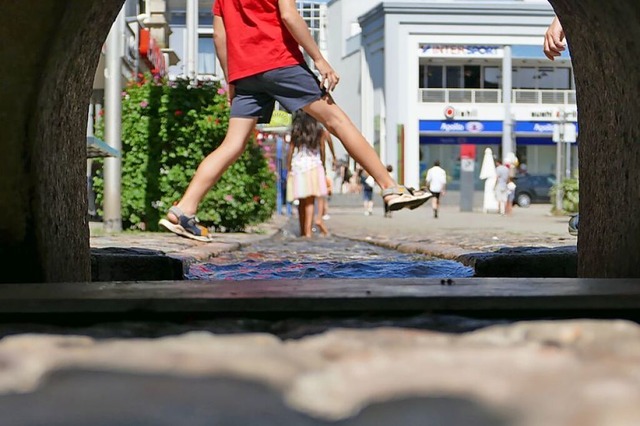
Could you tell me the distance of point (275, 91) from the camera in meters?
6.26

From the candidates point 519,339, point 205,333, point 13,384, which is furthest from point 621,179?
point 13,384

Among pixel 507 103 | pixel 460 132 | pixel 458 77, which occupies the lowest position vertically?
pixel 460 132

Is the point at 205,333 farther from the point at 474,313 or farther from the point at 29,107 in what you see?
the point at 29,107

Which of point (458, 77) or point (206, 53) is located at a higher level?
point (206, 53)

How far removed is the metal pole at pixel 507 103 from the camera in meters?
54.1

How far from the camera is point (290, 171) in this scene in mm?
12586

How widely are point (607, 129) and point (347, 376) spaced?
1.87m

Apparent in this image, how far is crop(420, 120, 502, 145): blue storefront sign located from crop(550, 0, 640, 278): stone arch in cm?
5103

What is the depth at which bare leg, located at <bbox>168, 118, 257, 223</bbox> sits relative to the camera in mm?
6148

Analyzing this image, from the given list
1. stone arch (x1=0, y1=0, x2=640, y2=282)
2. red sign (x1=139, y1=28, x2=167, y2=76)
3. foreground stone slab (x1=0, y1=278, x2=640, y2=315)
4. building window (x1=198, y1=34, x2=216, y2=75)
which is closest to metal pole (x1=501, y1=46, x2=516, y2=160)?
building window (x1=198, y1=34, x2=216, y2=75)

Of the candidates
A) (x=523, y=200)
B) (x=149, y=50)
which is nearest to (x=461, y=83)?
(x=523, y=200)

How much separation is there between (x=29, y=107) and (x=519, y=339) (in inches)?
55.2

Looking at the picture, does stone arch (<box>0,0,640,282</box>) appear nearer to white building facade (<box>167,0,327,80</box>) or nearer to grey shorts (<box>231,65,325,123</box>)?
grey shorts (<box>231,65,325,123</box>)

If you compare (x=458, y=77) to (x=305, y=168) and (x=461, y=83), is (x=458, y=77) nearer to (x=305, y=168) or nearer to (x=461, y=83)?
(x=461, y=83)
